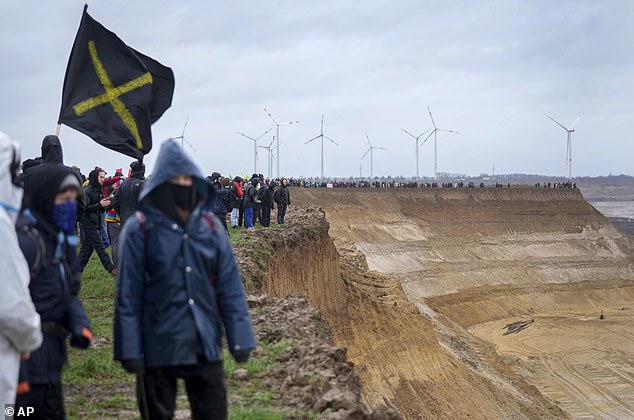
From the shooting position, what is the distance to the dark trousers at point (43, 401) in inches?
205

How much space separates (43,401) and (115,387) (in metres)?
3.54

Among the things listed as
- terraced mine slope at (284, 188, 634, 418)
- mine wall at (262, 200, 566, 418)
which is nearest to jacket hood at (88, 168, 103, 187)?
terraced mine slope at (284, 188, 634, 418)

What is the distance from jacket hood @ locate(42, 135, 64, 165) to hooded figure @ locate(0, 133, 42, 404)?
15.4 feet

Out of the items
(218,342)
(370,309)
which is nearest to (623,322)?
(370,309)

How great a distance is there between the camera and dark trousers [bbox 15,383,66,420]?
5207 mm

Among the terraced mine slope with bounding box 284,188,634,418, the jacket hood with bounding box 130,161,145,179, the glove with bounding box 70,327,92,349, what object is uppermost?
the jacket hood with bounding box 130,161,145,179

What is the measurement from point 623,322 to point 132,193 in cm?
5318

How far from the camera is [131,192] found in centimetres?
1248

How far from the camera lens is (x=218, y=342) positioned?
5539 mm

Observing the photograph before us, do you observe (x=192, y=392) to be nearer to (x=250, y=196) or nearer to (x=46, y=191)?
(x=46, y=191)

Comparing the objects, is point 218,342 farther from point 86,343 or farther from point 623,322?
point 623,322

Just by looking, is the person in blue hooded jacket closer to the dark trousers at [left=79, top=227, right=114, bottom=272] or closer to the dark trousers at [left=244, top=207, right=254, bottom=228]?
the dark trousers at [left=79, top=227, right=114, bottom=272]

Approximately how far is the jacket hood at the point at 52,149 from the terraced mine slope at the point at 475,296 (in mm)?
9294

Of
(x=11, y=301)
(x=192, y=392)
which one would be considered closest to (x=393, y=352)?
(x=192, y=392)
